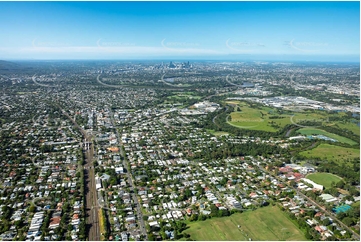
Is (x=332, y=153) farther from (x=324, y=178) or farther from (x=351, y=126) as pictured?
(x=351, y=126)

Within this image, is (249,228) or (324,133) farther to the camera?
(324,133)

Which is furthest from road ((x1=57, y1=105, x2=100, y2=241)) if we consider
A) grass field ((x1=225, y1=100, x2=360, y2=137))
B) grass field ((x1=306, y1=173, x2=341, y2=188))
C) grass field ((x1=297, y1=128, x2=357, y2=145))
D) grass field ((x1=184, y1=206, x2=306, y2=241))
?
grass field ((x1=297, y1=128, x2=357, y2=145))

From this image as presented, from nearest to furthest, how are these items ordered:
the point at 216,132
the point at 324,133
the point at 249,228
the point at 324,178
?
1. the point at 249,228
2. the point at 324,178
3. the point at 324,133
4. the point at 216,132

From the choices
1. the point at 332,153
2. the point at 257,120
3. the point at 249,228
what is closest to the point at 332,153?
the point at 332,153

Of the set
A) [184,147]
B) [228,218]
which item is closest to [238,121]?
[184,147]

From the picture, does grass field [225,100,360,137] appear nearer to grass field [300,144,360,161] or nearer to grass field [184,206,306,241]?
grass field [300,144,360,161]

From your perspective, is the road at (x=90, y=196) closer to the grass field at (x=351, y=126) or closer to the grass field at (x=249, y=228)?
the grass field at (x=249, y=228)

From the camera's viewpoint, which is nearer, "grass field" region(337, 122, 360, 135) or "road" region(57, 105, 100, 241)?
"road" region(57, 105, 100, 241)
